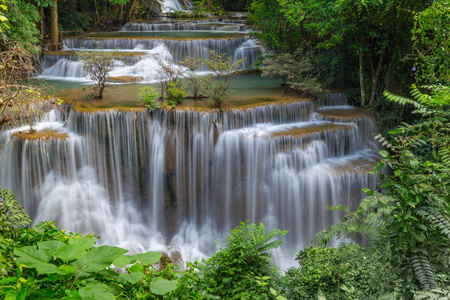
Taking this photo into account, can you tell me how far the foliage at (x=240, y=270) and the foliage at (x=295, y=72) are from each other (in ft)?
22.9

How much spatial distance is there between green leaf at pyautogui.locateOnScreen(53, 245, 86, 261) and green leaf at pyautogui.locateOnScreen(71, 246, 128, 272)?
0.06 m

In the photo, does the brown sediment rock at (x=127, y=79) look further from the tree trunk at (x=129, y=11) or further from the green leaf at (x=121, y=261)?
the tree trunk at (x=129, y=11)

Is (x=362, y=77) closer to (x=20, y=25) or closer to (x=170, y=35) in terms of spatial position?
(x=170, y=35)

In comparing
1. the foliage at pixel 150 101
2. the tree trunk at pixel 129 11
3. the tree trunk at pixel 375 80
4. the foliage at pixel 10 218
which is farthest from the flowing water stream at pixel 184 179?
the tree trunk at pixel 129 11

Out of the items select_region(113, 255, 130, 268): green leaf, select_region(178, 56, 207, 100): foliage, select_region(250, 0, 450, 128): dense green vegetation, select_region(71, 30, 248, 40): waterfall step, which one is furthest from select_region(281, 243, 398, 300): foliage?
select_region(71, 30, 248, 40): waterfall step

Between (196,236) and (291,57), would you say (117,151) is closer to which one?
(196,236)

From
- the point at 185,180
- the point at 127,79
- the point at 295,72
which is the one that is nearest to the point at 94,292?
the point at 185,180

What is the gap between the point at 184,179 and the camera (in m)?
8.71

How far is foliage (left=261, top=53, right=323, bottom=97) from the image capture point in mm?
10125

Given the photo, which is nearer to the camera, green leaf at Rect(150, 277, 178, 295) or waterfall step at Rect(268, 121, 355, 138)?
green leaf at Rect(150, 277, 178, 295)

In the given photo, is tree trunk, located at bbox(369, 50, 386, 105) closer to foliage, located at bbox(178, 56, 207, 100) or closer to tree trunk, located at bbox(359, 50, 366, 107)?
tree trunk, located at bbox(359, 50, 366, 107)

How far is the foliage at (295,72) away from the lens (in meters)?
10.1

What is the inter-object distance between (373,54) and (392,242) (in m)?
8.82

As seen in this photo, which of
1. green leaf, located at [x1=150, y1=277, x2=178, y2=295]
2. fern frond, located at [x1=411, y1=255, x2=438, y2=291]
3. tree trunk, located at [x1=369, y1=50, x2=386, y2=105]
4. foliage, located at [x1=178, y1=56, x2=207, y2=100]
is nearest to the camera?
green leaf, located at [x1=150, y1=277, x2=178, y2=295]
